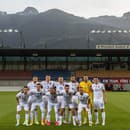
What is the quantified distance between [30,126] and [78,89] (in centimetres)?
297

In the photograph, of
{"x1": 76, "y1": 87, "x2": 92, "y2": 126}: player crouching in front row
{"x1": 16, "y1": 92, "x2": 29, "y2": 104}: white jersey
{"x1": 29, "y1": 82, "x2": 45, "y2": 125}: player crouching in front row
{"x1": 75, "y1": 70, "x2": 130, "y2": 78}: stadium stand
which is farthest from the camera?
{"x1": 75, "y1": 70, "x2": 130, "y2": 78}: stadium stand

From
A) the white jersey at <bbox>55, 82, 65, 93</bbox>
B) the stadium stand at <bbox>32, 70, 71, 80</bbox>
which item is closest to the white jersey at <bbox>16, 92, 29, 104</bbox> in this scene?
the white jersey at <bbox>55, 82, 65, 93</bbox>

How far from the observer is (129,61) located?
86.5m

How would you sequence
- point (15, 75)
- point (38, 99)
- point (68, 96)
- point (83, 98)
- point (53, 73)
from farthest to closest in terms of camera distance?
point (53, 73), point (15, 75), point (38, 99), point (68, 96), point (83, 98)

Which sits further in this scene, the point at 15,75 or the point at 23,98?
the point at 15,75

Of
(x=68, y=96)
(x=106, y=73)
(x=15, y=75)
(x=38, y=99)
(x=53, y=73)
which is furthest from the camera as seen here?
(x=53, y=73)

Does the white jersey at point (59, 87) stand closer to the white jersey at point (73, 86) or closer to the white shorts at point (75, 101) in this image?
the white jersey at point (73, 86)

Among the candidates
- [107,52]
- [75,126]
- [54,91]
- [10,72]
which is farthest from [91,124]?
[10,72]

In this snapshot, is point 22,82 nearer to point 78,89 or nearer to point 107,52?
point 107,52

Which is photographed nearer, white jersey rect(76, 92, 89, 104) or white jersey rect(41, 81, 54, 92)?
white jersey rect(76, 92, 89, 104)

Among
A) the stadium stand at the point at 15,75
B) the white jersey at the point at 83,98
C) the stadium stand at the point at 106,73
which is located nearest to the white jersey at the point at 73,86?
the white jersey at the point at 83,98

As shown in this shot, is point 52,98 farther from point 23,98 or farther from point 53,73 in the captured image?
point 53,73

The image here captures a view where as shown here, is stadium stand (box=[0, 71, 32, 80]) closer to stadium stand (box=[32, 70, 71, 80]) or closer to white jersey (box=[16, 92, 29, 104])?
stadium stand (box=[32, 70, 71, 80])

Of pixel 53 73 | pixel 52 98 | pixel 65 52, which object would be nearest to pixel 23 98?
pixel 52 98
